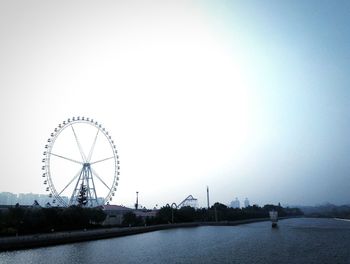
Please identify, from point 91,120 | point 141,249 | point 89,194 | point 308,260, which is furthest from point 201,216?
point 308,260

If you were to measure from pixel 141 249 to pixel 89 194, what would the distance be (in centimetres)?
3004

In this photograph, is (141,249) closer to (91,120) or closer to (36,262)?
(36,262)

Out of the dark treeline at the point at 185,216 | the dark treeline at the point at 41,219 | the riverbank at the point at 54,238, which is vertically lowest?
the riverbank at the point at 54,238

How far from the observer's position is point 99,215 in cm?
6606

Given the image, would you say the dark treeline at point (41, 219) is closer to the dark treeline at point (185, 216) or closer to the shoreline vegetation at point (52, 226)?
the shoreline vegetation at point (52, 226)

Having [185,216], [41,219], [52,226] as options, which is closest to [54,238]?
[41,219]

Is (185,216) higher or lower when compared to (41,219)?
higher

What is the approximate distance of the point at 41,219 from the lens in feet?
171

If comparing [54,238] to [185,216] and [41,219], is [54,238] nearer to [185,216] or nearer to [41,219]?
[41,219]

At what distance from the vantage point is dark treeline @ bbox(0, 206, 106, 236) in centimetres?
4828

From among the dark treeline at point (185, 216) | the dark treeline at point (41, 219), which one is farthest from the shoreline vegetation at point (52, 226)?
the dark treeline at point (185, 216)

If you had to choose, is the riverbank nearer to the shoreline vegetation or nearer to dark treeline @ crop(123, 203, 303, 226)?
the shoreline vegetation

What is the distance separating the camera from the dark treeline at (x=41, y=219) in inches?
1901

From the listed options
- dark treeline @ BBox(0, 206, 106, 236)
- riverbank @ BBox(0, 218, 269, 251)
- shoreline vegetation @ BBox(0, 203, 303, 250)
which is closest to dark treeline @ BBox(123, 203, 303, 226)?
shoreline vegetation @ BBox(0, 203, 303, 250)
